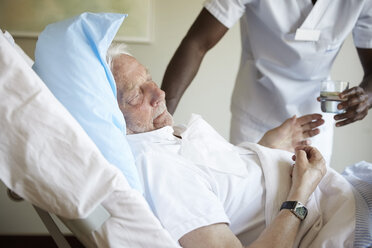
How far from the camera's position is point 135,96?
128 centimetres

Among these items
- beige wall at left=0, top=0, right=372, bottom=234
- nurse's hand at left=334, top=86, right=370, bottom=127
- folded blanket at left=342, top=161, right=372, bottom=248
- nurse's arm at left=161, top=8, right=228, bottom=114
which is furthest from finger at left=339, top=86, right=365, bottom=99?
beige wall at left=0, top=0, right=372, bottom=234

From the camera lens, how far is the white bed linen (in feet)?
2.40

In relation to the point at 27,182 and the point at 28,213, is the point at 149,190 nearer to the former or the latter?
the point at 27,182

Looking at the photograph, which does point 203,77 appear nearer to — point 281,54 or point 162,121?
point 281,54

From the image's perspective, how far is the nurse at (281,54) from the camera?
1.74 metres

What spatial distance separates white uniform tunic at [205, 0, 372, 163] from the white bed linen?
1.19 metres

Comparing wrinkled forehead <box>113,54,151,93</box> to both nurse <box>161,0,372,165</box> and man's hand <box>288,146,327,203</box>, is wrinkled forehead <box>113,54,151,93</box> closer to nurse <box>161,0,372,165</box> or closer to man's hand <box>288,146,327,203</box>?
nurse <box>161,0,372,165</box>

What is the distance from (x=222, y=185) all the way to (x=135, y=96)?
366mm

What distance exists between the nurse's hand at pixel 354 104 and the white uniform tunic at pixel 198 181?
0.49 m

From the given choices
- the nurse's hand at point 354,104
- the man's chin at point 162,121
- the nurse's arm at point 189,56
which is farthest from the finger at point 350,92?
the man's chin at point 162,121

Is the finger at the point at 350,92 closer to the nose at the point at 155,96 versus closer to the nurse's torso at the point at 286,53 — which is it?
the nurse's torso at the point at 286,53

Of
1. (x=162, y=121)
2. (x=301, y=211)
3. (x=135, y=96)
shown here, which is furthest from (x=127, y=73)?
(x=301, y=211)

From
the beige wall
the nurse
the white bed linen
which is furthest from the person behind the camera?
the beige wall

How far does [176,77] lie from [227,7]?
0.38 metres
